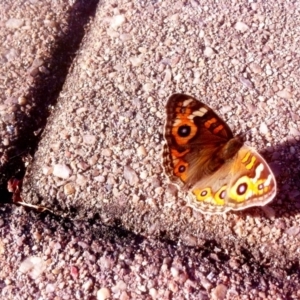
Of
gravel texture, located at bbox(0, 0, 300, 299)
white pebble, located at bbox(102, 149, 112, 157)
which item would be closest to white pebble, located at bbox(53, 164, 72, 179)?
gravel texture, located at bbox(0, 0, 300, 299)

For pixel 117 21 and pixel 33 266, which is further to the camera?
pixel 117 21

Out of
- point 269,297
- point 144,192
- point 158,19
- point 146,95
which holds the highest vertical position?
point 158,19

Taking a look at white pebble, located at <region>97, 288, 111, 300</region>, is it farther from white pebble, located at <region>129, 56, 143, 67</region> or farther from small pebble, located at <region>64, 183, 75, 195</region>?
white pebble, located at <region>129, 56, 143, 67</region>

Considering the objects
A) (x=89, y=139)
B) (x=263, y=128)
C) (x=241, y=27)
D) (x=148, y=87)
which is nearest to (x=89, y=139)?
(x=89, y=139)

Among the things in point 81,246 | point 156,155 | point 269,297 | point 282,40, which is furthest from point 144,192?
point 282,40

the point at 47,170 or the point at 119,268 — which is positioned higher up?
the point at 47,170

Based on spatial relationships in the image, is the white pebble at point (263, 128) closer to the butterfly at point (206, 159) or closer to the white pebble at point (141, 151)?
the butterfly at point (206, 159)

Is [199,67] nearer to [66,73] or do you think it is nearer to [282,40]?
[282,40]

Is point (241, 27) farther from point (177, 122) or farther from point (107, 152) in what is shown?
point (107, 152)
